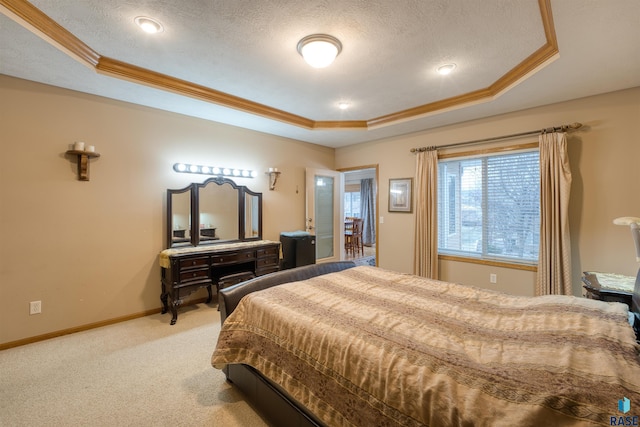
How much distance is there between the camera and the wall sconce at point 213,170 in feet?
11.7

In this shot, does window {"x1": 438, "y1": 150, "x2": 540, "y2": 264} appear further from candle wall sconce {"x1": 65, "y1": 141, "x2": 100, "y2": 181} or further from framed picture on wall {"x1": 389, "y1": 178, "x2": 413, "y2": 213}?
candle wall sconce {"x1": 65, "y1": 141, "x2": 100, "y2": 181}

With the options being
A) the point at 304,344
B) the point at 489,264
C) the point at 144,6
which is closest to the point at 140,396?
the point at 304,344

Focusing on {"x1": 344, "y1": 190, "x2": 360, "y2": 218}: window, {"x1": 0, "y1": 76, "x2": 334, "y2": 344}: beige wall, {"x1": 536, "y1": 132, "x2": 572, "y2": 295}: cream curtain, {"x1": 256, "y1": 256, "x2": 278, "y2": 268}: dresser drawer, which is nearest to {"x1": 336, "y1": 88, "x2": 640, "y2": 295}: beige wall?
{"x1": 536, "y1": 132, "x2": 572, "y2": 295}: cream curtain

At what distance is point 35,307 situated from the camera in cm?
269

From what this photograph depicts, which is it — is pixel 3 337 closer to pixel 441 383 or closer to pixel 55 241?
pixel 55 241

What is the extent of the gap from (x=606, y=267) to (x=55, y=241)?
5.76 m

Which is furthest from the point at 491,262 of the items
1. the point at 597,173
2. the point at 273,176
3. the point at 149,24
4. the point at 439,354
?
the point at 149,24

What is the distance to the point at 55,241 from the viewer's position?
2781 millimetres

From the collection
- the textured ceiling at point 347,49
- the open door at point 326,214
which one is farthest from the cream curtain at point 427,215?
the open door at point 326,214

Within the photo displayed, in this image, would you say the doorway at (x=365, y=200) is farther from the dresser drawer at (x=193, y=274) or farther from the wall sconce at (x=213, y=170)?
the dresser drawer at (x=193, y=274)

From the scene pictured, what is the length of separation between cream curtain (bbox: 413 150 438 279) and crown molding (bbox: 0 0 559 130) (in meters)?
0.77

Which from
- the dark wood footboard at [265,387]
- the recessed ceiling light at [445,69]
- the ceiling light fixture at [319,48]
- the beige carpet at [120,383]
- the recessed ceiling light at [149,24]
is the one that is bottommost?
the beige carpet at [120,383]

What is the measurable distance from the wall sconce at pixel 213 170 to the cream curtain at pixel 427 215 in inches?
102

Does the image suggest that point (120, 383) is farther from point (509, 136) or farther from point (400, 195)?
point (509, 136)
